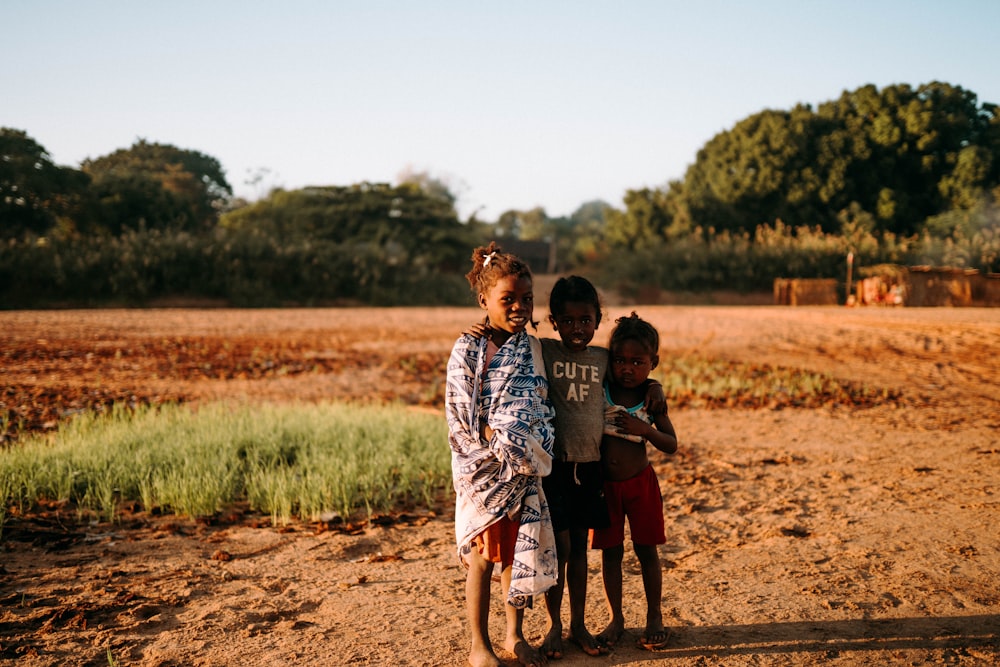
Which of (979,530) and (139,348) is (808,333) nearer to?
(979,530)

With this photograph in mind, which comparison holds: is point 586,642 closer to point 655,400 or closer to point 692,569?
point 655,400

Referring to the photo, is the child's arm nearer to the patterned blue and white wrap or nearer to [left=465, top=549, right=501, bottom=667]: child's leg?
the patterned blue and white wrap

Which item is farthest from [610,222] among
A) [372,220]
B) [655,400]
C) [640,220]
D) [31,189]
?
[655,400]

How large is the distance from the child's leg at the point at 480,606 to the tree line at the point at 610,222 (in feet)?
71.4

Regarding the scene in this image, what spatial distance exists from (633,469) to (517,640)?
789mm

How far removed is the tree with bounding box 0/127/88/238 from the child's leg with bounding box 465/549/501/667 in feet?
88.2

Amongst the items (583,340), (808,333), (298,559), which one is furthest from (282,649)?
(808,333)

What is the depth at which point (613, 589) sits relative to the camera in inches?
117

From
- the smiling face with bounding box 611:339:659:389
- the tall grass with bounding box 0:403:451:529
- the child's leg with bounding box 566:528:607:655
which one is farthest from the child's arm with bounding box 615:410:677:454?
the tall grass with bounding box 0:403:451:529

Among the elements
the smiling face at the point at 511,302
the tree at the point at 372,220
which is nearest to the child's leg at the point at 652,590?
the smiling face at the point at 511,302

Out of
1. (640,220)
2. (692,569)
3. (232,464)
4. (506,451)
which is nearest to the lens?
(506,451)

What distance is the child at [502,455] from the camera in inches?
105

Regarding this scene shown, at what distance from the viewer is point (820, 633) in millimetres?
3039

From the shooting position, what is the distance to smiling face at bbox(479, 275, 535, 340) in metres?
2.71
